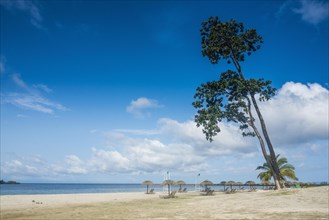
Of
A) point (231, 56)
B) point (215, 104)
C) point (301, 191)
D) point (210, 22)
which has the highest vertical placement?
point (210, 22)

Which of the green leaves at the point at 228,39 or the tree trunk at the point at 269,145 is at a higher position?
the green leaves at the point at 228,39

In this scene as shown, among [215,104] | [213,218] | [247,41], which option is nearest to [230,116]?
[215,104]

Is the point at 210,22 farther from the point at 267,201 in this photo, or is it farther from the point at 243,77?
the point at 267,201

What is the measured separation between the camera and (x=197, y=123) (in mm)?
26625

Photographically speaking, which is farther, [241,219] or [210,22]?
[210,22]

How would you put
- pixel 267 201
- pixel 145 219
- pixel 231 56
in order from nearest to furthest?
pixel 145 219, pixel 267 201, pixel 231 56

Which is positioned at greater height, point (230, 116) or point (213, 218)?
point (230, 116)

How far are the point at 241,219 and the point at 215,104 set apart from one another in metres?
16.6

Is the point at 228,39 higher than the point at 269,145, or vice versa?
the point at 228,39

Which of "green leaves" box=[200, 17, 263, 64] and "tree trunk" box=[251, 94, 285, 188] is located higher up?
"green leaves" box=[200, 17, 263, 64]

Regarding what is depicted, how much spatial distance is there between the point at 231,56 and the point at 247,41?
7.00ft

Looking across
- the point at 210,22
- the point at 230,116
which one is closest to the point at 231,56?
→ the point at 210,22

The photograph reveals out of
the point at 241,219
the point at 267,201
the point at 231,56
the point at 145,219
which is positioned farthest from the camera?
the point at 231,56

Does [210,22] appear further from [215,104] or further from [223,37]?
[215,104]
